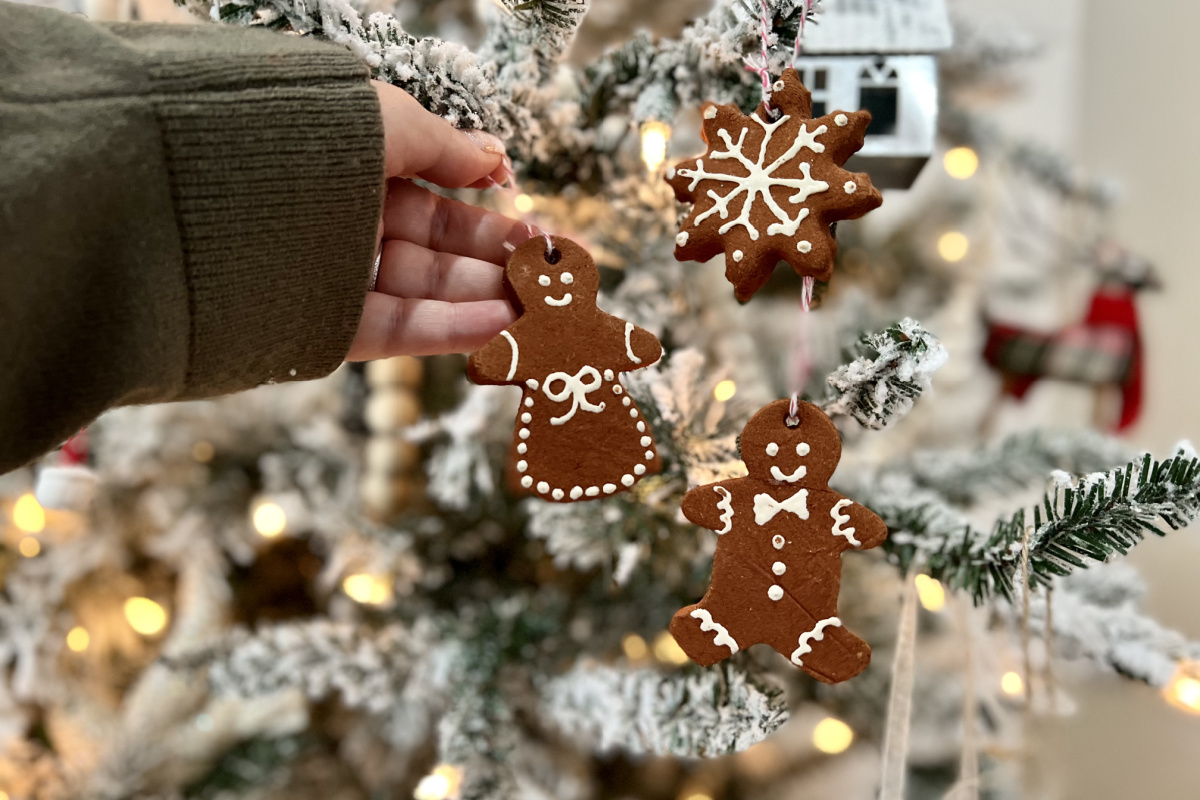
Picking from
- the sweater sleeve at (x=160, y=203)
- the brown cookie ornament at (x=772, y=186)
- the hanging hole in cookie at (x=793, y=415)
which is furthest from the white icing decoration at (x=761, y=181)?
the sweater sleeve at (x=160, y=203)

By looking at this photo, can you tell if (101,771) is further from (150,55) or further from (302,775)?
(150,55)

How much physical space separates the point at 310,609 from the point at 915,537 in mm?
827

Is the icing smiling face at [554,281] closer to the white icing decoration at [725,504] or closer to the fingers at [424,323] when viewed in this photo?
the fingers at [424,323]

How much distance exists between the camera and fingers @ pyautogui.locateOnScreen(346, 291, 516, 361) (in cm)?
54

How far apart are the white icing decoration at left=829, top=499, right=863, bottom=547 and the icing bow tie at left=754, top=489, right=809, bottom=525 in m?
0.02

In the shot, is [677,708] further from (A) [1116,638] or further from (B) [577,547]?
(A) [1116,638]

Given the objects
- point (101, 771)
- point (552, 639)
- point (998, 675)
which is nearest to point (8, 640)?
point (101, 771)

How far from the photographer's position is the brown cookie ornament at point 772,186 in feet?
1.57

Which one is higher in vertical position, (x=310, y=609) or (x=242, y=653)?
(x=242, y=653)

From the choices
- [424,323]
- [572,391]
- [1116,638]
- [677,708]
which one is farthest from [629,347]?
[1116,638]

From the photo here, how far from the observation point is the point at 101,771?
0.84 meters

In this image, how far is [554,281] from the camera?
516 millimetres

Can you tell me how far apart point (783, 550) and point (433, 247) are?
34cm

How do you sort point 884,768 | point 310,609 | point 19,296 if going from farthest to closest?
point 310,609, point 884,768, point 19,296
